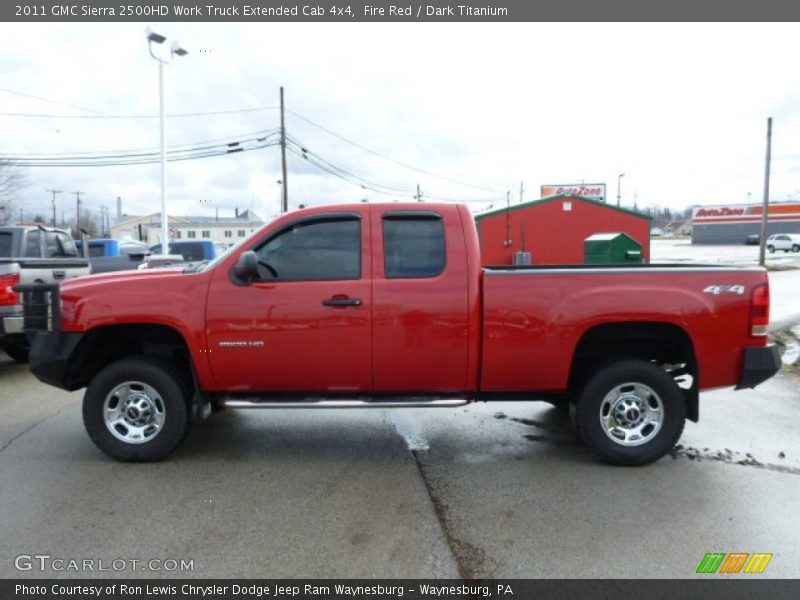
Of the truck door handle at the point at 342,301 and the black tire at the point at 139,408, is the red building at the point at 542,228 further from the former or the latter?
the black tire at the point at 139,408

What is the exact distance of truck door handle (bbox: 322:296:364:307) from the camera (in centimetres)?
442

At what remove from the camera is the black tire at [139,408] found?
4574 millimetres

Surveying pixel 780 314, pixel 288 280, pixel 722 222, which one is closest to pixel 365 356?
pixel 288 280

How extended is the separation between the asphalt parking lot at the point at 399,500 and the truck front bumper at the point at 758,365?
29.0 inches

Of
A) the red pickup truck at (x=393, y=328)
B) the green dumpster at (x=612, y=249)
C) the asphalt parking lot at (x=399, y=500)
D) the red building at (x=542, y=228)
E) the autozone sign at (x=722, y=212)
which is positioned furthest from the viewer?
the autozone sign at (x=722, y=212)

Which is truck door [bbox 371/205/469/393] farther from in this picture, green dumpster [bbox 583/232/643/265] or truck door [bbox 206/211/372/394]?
green dumpster [bbox 583/232/643/265]

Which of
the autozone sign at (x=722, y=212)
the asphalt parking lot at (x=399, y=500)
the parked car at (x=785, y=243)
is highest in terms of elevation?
the autozone sign at (x=722, y=212)

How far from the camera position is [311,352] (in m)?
4.47

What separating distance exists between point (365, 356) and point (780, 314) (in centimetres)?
1164

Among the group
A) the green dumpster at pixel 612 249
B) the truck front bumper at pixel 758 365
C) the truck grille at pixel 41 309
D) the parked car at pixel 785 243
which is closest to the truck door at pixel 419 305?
the truck front bumper at pixel 758 365

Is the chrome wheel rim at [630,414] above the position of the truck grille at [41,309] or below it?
below

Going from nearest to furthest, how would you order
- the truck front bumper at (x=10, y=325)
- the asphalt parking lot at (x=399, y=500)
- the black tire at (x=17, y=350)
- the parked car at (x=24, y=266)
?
the asphalt parking lot at (x=399, y=500) → the truck front bumper at (x=10, y=325) → the parked car at (x=24, y=266) → the black tire at (x=17, y=350)

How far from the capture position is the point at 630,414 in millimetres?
4570

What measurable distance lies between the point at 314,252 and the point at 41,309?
7.21 feet
